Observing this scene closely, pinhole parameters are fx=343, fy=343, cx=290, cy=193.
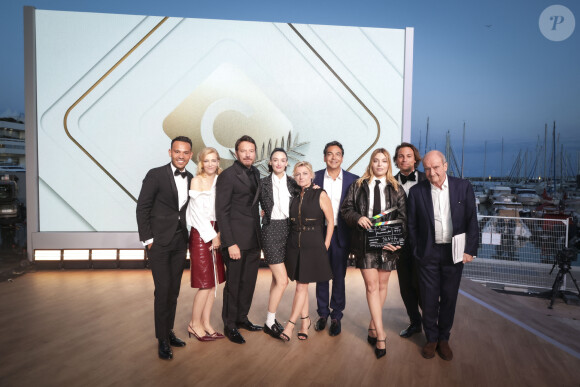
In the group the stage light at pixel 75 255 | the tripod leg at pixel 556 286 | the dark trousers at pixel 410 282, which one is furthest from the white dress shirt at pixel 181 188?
the tripod leg at pixel 556 286

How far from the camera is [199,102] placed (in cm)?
525

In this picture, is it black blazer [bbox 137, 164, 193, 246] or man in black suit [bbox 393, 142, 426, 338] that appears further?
man in black suit [bbox 393, 142, 426, 338]

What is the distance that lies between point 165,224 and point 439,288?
2162mm

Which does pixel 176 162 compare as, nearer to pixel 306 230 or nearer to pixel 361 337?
pixel 306 230

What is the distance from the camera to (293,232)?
2.85m

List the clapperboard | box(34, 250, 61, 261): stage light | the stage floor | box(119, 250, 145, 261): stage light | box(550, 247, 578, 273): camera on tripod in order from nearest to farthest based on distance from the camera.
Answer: the stage floor, the clapperboard, box(34, 250, 61, 261): stage light, box(119, 250, 145, 261): stage light, box(550, 247, 578, 273): camera on tripod

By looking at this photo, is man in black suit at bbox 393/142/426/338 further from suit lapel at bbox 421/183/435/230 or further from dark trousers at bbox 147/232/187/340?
dark trousers at bbox 147/232/187/340

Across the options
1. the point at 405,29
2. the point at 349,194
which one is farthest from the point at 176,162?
the point at 405,29

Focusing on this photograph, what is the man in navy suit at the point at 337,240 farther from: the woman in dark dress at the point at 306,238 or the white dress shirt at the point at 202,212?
the white dress shirt at the point at 202,212

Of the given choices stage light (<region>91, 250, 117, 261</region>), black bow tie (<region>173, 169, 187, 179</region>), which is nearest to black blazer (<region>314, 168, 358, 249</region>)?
black bow tie (<region>173, 169, 187, 179</region>)

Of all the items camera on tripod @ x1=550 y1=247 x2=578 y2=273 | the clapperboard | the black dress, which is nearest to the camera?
the clapperboard

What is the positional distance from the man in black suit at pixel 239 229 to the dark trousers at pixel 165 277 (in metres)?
A: 0.37

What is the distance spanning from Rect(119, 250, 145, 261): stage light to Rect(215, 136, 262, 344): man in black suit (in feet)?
9.52

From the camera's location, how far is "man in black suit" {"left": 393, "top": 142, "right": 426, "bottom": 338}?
9.78 feet
